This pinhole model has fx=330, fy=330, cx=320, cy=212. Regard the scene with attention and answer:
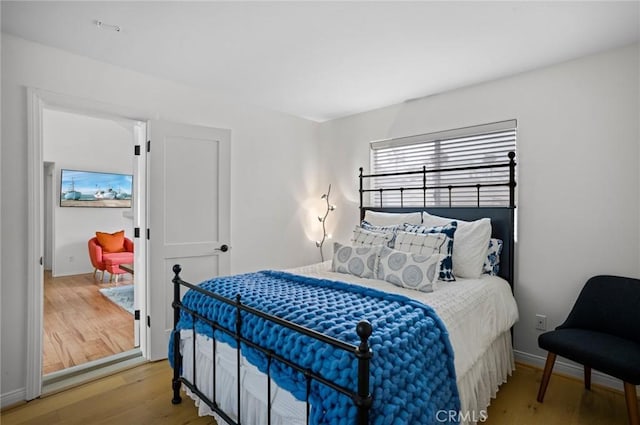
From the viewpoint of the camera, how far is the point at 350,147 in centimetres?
402

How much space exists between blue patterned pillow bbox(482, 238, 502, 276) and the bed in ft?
0.05

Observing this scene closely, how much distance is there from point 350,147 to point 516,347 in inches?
104

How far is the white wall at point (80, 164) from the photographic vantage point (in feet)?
19.6

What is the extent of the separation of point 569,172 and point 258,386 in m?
2.66

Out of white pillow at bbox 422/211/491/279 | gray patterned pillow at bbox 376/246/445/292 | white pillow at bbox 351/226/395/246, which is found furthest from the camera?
white pillow at bbox 351/226/395/246

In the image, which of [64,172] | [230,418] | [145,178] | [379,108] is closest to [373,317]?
[230,418]

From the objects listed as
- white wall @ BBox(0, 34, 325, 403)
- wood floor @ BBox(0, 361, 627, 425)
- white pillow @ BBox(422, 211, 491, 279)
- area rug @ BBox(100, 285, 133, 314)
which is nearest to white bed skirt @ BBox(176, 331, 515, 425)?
wood floor @ BBox(0, 361, 627, 425)

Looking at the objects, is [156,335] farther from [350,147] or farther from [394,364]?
[350,147]

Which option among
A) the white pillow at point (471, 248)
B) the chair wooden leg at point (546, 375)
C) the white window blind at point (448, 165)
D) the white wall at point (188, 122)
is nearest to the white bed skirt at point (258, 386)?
the chair wooden leg at point (546, 375)

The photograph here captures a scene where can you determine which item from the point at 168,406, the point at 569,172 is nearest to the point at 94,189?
the point at 168,406

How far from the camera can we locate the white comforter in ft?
5.45

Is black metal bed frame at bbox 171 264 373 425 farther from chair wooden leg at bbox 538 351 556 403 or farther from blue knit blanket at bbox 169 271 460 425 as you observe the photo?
chair wooden leg at bbox 538 351 556 403

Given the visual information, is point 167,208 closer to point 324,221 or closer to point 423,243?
point 324,221

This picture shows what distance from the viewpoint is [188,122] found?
310 cm
